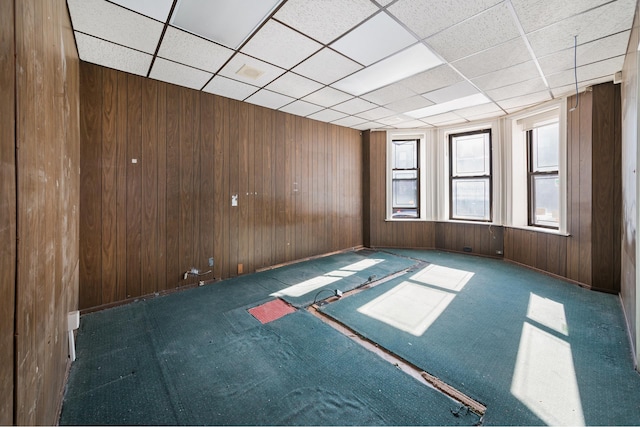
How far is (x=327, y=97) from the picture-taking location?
3988mm

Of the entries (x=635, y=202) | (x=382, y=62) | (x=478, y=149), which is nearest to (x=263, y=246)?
(x=382, y=62)

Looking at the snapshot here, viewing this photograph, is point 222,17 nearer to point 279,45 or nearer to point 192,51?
point 279,45

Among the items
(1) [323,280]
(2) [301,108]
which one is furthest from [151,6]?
(1) [323,280]

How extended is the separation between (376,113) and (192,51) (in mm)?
3159

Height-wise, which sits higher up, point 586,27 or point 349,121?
point 349,121

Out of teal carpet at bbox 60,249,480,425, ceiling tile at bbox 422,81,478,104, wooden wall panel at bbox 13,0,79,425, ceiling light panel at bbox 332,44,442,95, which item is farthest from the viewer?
ceiling tile at bbox 422,81,478,104

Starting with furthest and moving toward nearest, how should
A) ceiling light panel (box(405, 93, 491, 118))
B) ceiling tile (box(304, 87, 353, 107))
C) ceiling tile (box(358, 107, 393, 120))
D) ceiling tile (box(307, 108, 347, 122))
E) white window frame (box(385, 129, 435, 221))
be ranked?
white window frame (box(385, 129, 435, 221))
ceiling tile (box(307, 108, 347, 122))
ceiling tile (box(358, 107, 393, 120))
ceiling light panel (box(405, 93, 491, 118))
ceiling tile (box(304, 87, 353, 107))

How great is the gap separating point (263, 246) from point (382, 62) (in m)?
3.19

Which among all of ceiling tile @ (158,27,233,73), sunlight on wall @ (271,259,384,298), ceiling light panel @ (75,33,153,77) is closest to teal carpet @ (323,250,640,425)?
sunlight on wall @ (271,259,384,298)

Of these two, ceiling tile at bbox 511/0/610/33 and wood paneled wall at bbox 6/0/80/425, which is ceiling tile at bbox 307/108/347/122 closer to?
ceiling tile at bbox 511/0/610/33

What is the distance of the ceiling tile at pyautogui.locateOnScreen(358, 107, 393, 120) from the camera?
4605 millimetres

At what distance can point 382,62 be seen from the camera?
292 centimetres

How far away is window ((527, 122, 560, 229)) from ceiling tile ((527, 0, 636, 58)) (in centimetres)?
199

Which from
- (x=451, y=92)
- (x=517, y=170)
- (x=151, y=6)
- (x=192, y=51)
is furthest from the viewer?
(x=517, y=170)
